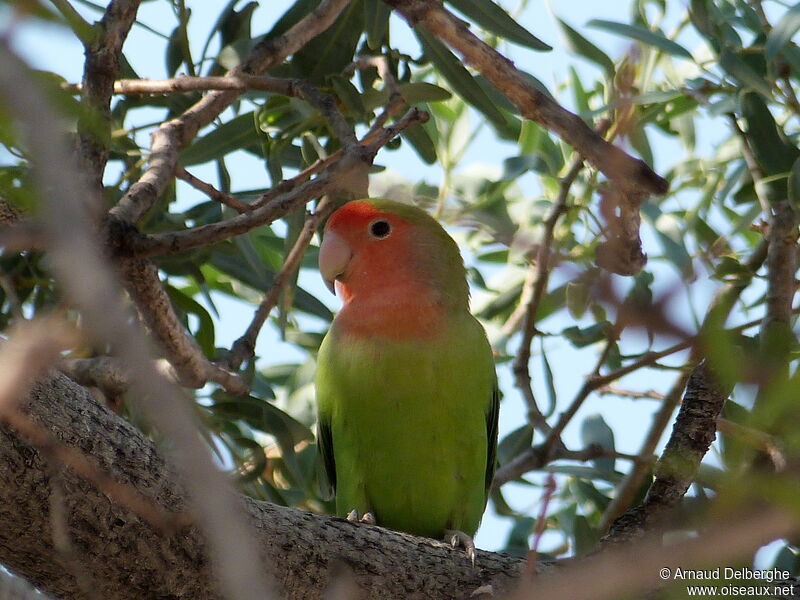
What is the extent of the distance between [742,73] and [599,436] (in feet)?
3.95

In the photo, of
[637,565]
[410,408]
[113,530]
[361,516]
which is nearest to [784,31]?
[410,408]

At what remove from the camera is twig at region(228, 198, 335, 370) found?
2572mm

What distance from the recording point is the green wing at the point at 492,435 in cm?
282

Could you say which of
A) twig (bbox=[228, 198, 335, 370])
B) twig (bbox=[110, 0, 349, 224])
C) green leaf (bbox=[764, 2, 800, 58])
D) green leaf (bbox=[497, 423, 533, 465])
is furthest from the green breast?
green leaf (bbox=[764, 2, 800, 58])

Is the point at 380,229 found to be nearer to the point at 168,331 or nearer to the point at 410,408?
the point at 410,408

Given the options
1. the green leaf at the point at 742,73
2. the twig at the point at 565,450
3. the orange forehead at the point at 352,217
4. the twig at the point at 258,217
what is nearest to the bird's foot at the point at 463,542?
the twig at the point at 565,450

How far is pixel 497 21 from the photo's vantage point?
A: 2.32 m

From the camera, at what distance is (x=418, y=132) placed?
2.71 m

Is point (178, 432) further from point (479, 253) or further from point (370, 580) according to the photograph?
point (479, 253)

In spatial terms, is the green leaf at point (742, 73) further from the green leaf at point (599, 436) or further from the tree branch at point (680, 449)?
the green leaf at point (599, 436)

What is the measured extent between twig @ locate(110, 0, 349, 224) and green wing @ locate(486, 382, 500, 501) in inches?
43.0

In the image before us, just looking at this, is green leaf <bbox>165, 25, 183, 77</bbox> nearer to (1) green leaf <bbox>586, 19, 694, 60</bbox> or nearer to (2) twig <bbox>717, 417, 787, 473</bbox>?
(1) green leaf <bbox>586, 19, 694, 60</bbox>

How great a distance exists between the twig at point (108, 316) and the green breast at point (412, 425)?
2068mm

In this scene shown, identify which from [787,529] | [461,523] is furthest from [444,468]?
[787,529]
